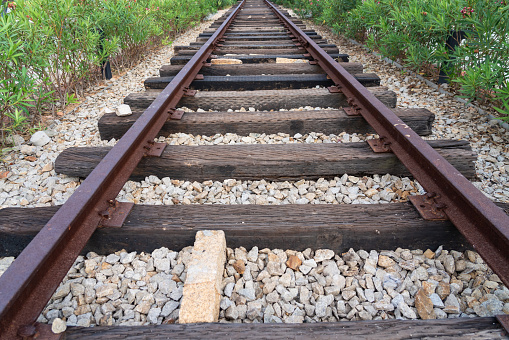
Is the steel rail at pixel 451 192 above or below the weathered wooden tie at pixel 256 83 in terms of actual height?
below

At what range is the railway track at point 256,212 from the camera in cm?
97

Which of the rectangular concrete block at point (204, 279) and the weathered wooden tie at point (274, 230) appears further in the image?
the weathered wooden tie at point (274, 230)

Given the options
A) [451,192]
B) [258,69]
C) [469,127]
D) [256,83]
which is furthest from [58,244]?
[258,69]

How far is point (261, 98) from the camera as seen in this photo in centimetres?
269

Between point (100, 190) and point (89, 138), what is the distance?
1293 millimetres

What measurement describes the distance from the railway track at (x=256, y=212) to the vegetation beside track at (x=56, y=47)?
0.73 m

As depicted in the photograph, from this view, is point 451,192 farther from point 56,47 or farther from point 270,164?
point 56,47

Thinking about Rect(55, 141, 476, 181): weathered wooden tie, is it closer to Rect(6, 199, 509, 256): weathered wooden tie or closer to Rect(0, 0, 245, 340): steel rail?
Rect(0, 0, 245, 340): steel rail

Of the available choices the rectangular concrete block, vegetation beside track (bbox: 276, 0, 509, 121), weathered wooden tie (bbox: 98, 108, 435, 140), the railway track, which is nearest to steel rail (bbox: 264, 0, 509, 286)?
the railway track

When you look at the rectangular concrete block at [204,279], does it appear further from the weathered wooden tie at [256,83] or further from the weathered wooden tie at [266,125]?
the weathered wooden tie at [256,83]

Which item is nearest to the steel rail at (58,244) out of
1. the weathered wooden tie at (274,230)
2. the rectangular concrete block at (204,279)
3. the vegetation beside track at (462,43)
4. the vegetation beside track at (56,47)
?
the weathered wooden tie at (274,230)

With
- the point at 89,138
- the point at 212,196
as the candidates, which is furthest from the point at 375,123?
the point at 89,138

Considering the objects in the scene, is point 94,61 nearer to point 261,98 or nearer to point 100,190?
point 261,98

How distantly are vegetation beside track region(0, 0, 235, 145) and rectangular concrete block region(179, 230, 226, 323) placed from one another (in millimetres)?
1758
